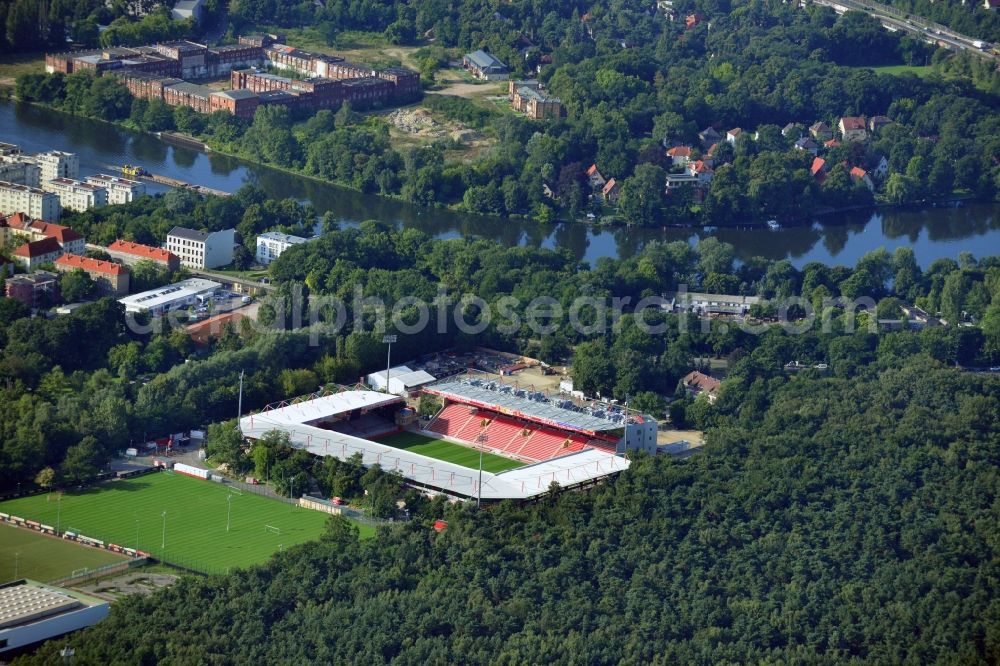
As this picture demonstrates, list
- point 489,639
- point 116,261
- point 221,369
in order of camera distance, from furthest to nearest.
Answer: point 116,261, point 221,369, point 489,639

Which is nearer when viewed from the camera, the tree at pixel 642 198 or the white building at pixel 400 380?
the white building at pixel 400 380

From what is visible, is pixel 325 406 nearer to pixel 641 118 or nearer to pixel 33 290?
pixel 33 290

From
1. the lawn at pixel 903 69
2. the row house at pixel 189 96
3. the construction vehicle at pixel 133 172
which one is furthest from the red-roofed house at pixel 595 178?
the lawn at pixel 903 69

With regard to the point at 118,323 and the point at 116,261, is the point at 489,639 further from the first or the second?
the point at 116,261

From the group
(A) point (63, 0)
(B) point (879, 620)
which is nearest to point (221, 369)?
(B) point (879, 620)

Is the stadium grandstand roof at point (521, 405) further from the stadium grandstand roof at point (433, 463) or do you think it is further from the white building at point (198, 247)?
the white building at point (198, 247)

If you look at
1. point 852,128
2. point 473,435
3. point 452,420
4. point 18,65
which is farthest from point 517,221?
point 18,65
